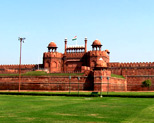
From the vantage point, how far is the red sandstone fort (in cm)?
4800

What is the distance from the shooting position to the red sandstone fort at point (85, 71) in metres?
48.0

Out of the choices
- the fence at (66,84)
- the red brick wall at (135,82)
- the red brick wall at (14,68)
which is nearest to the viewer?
the fence at (66,84)

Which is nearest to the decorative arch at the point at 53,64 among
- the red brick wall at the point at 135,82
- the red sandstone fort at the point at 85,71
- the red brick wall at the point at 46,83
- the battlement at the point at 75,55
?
the red sandstone fort at the point at 85,71

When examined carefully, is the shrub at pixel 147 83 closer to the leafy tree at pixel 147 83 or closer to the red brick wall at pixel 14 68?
the leafy tree at pixel 147 83

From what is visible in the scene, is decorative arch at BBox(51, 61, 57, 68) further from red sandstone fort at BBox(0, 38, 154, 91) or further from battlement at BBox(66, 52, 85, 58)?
battlement at BBox(66, 52, 85, 58)

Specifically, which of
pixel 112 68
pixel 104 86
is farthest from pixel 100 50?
pixel 104 86

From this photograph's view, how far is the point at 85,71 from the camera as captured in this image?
1953 inches

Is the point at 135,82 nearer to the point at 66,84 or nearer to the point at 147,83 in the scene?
the point at 147,83

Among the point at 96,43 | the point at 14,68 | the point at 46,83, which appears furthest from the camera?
the point at 14,68

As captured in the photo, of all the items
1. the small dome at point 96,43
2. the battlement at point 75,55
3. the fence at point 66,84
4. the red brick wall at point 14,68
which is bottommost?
the fence at point 66,84

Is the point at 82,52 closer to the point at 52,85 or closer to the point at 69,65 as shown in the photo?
the point at 69,65

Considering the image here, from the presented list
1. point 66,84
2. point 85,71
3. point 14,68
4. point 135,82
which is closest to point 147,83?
point 135,82

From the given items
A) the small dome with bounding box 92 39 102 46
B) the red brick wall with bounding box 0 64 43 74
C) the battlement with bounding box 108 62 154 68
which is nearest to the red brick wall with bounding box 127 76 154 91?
the battlement with bounding box 108 62 154 68

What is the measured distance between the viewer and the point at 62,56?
62438 mm
